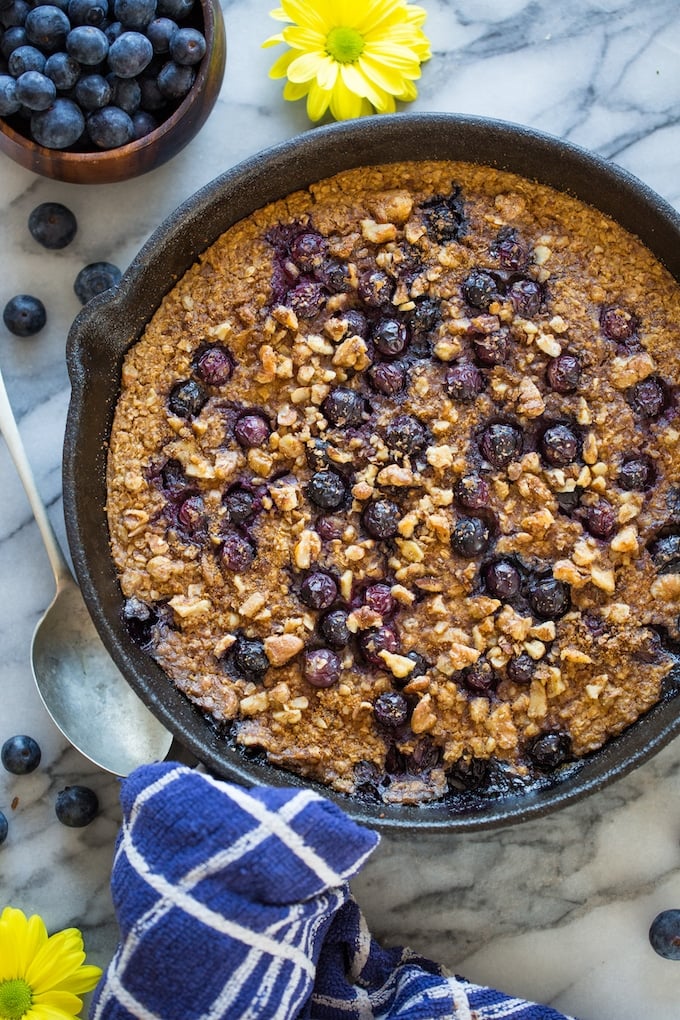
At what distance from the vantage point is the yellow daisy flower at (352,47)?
232 cm

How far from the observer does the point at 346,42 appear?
91.9 inches

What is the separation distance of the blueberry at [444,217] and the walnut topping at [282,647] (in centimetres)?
80

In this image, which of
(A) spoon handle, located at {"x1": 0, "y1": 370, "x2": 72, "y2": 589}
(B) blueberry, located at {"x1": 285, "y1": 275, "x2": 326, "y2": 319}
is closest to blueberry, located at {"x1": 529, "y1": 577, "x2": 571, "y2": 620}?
(B) blueberry, located at {"x1": 285, "y1": 275, "x2": 326, "y2": 319}

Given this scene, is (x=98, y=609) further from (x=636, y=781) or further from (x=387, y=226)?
(x=636, y=781)

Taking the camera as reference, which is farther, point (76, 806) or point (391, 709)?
point (76, 806)

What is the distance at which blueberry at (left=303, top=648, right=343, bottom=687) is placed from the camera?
214 centimetres

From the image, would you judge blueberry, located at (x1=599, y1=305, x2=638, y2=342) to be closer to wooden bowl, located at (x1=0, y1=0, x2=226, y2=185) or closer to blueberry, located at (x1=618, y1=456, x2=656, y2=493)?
blueberry, located at (x1=618, y1=456, x2=656, y2=493)

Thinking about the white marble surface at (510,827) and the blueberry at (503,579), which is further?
the white marble surface at (510,827)

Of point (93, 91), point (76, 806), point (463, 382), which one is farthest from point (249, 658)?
point (93, 91)

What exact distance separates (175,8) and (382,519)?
1.07 metres

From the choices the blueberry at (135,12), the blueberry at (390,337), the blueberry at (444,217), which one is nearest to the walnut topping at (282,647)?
the blueberry at (390,337)

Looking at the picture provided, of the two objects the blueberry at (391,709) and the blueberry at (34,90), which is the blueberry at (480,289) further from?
the blueberry at (34,90)

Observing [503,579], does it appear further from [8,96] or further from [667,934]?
[8,96]

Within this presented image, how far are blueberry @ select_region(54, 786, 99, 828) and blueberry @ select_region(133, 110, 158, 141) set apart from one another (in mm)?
1320
